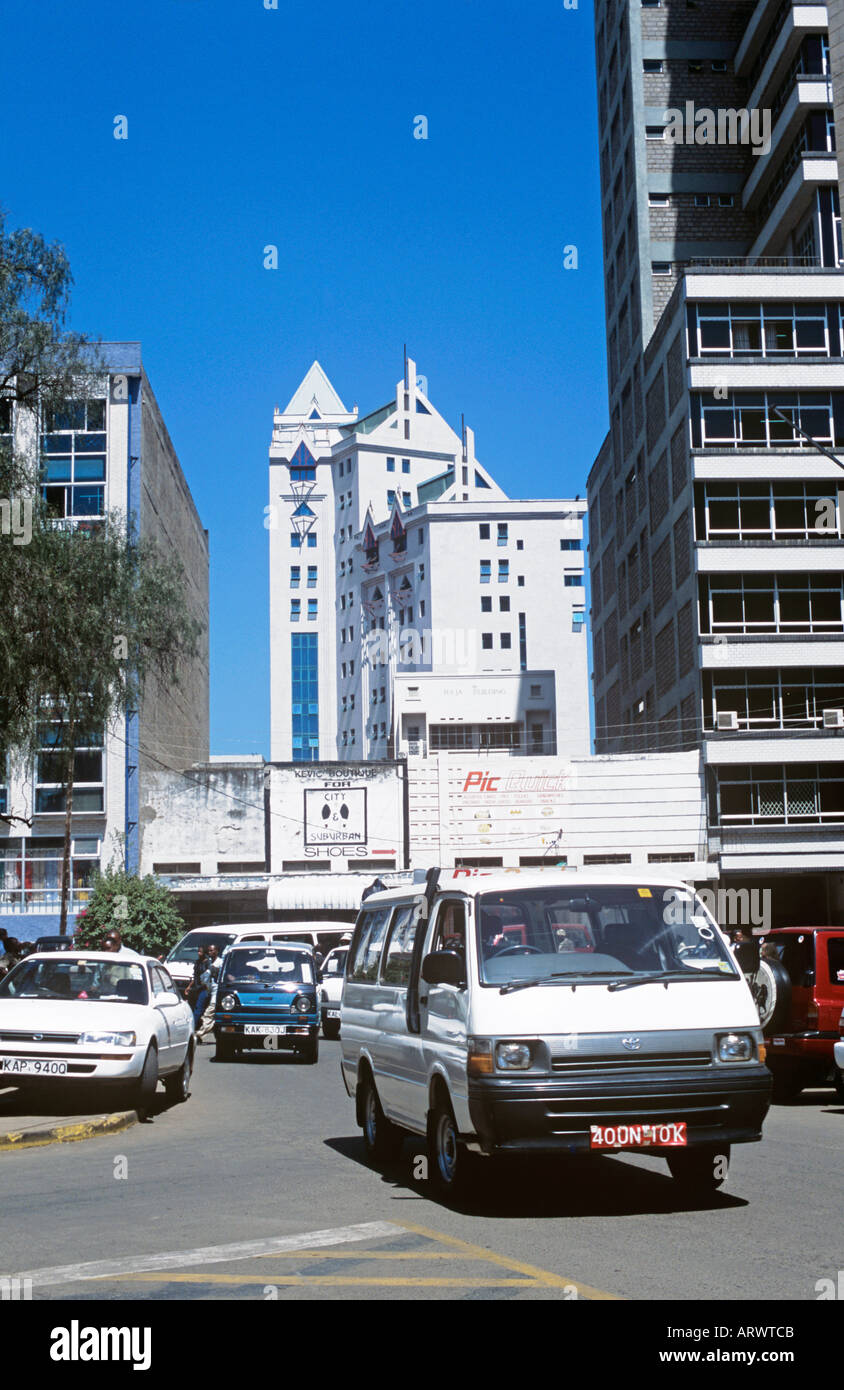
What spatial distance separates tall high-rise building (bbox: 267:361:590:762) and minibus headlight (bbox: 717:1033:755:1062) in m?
76.6

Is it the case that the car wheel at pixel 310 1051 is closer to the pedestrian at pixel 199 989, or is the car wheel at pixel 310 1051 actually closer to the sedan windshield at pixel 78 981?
the pedestrian at pixel 199 989

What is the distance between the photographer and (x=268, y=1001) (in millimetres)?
23766

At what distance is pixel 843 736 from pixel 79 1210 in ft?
149

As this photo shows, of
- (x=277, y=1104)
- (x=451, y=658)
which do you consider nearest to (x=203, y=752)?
(x=451, y=658)

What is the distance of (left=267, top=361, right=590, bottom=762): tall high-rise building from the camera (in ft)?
310

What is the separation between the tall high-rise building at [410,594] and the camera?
310 ft

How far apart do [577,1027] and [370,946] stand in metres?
3.51

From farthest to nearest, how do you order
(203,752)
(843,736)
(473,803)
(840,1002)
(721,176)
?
(203,752) < (721,176) < (473,803) < (843,736) < (840,1002)

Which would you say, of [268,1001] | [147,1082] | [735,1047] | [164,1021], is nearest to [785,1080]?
[164,1021]

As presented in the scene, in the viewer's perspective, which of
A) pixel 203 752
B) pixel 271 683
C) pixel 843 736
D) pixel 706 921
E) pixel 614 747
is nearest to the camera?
pixel 706 921

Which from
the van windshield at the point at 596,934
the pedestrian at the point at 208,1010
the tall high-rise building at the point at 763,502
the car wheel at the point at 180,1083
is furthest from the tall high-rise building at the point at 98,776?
the van windshield at the point at 596,934

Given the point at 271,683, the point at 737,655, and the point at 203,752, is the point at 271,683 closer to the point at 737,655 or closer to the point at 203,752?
the point at 203,752

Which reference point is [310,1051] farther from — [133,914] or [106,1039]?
[133,914]

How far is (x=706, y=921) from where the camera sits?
9.53m
